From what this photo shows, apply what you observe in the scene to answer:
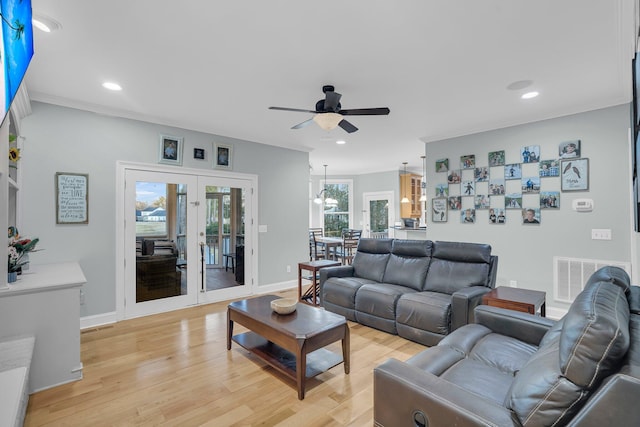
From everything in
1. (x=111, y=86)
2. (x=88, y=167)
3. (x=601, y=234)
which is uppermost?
(x=111, y=86)

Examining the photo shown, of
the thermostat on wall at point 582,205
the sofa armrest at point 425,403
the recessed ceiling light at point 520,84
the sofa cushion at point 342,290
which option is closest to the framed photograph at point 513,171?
the thermostat on wall at point 582,205

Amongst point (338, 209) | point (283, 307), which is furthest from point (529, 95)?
point (338, 209)

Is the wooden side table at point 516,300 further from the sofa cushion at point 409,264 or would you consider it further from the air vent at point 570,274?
the air vent at point 570,274

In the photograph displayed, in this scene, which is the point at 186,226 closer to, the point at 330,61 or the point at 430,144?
the point at 330,61

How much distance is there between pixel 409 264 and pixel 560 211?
6.79 ft

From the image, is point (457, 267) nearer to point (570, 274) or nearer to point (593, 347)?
point (570, 274)

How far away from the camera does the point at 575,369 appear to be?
3.38ft

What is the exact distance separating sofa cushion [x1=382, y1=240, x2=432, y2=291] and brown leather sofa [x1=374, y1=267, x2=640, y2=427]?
1.88m

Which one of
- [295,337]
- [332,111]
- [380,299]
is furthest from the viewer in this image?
[380,299]

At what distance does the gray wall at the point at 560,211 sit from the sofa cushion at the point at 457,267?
1297 mm

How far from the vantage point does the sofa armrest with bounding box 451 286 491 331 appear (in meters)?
2.85

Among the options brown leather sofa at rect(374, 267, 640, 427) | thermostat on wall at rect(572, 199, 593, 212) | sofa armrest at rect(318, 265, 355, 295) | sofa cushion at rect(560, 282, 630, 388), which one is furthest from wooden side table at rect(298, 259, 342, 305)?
sofa cushion at rect(560, 282, 630, 388)

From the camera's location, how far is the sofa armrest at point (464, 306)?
2.85m

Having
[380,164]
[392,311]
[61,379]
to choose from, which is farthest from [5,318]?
[380,164]
